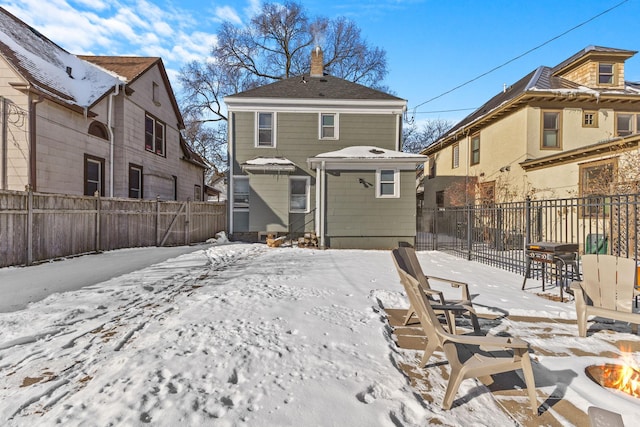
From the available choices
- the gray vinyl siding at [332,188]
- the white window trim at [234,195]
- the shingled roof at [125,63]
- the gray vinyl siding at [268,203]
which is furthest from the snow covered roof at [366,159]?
the shingled roof at [125,63]

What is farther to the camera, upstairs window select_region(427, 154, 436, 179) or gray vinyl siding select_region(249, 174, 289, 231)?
upstairs window select_region(427, 154, 436, 179)

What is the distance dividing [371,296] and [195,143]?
27.5 m

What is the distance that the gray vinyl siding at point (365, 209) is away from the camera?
11.5m

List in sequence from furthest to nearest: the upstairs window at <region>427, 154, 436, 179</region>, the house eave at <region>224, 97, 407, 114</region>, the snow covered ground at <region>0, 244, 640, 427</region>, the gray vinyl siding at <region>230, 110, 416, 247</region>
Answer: the upstairs window at <region>427, 154, 436, 179</region> < the house eave at <region>224, 97, 407, 114</region> < the gray vinyl siding at <region>230, 110, 416, 247</region> < the snow covered ground at <region>0, 244, 640, 427</region>

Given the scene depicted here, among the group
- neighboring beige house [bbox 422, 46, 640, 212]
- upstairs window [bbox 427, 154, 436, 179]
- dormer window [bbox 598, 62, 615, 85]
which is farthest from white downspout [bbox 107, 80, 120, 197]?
dormer window [bbox 598, 62, 615, 85]

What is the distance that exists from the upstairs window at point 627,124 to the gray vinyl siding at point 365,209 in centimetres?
958

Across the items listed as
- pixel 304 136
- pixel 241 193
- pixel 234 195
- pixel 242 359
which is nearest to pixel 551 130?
pixel 304 136

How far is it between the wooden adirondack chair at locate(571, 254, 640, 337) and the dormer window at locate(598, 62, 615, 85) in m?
14.7

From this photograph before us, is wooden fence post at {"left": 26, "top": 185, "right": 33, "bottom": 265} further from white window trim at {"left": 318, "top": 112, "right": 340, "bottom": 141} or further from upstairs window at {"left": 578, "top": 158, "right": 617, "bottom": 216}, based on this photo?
upstairs window at {"left": 578, "top": 158, "right": 617, "bottom": 216}

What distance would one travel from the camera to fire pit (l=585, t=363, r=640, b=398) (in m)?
2.48

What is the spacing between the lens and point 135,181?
13133 millimetres

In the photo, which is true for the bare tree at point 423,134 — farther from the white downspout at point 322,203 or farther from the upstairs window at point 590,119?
the white downspout at point 322,203

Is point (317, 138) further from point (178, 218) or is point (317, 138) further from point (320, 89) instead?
point (178, 218)

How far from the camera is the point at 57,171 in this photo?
9586 millimetres
